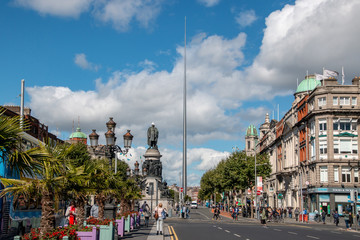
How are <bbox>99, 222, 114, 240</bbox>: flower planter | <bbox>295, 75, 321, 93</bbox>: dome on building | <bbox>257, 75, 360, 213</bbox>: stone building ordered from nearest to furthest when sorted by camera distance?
<bbox>99, 222, 114, 240</bbox>: flower planter, <bbox>257, 75, 360, 213</bbox>: stone building, <bbox>295, 75, 321, 93</bbox>: dome on building

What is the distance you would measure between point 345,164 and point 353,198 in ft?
70.0

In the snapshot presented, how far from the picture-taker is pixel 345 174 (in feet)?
203

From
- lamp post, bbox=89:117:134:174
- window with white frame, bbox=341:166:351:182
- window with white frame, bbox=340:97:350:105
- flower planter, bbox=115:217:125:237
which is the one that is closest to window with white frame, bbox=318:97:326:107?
window with white frame, bbox=340:97:350:105

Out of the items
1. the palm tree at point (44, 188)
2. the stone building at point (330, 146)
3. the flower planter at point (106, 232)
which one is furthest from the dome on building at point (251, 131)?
the palm tree at point (44, 188)

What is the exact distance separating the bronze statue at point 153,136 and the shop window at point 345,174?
26620mm

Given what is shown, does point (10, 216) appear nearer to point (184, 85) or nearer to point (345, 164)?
point (345, 164)

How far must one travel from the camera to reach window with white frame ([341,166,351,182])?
61906 millimetres

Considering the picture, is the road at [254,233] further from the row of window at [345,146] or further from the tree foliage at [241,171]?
the tree foliage at [241,171]

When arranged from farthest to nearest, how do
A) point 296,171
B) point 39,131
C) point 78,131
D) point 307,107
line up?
point 78,131 < point 296,171 < point 307,107 < point 39,131

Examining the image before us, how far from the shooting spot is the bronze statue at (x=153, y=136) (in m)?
66.2

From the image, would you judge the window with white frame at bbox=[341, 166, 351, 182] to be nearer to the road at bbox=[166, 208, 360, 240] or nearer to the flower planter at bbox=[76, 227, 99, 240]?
the road at bbox=[166, 208, 360, 240]

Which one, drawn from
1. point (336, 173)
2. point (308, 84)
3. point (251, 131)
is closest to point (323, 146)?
point (336, 173)

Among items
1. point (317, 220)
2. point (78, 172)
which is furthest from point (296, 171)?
point (78, 172)

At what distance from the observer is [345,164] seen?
61875 mm
